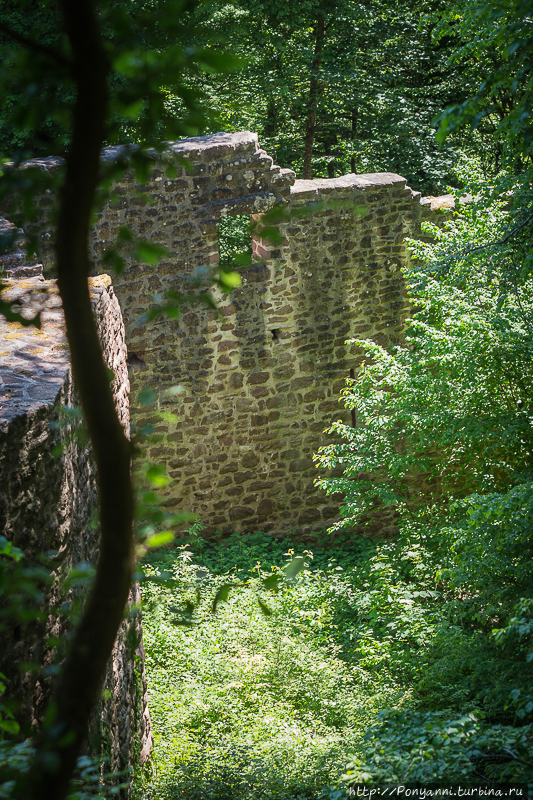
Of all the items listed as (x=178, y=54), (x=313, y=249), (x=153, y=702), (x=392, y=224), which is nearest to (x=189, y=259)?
(x=313, y=249)

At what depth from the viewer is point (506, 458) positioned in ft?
19.5

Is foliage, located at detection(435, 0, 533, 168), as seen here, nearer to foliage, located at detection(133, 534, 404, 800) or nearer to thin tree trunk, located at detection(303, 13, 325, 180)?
foliage, located at detection(133, 534, 404, 800)

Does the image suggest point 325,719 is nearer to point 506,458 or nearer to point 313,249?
point 506,458

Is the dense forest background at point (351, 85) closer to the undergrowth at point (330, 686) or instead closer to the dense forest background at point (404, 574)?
the dense forest background at point (404, 574)

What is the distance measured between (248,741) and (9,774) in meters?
3.15

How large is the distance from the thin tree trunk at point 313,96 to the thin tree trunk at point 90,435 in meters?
11.6

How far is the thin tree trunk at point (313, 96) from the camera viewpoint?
11.7m

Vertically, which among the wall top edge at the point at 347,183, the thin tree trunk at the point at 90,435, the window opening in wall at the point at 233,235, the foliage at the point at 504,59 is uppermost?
the window opening in wall at the point at 233,235

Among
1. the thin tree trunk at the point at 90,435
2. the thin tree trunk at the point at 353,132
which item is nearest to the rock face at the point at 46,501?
the thin tree trunk at the point at 90,435

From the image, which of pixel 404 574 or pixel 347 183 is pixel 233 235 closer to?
pixel 347 183

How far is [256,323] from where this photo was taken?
23.2 ft

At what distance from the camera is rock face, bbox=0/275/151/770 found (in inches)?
80.2

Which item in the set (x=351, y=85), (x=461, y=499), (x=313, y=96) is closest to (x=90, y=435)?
(x=461, y=499)

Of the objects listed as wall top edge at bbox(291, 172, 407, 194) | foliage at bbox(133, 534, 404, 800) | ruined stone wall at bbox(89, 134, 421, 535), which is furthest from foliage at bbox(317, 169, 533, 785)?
wall top edge at bbox(291, 172, 407, 194)
